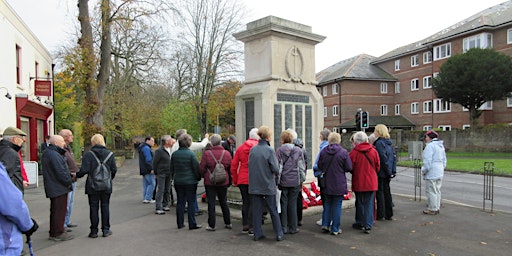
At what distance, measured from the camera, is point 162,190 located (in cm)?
880

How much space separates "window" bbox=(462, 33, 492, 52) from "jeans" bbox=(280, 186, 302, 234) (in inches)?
1446

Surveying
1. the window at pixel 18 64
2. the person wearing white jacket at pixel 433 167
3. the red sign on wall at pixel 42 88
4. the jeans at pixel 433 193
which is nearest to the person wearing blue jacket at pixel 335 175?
the person wearing white jacket at pixel 433 167

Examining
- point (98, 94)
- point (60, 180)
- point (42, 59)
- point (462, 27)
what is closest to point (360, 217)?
point (60, 180)

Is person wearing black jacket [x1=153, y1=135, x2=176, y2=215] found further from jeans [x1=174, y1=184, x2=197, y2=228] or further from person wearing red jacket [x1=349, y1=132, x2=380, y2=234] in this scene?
person wearing red jacket [x1=349, y1=132, x2=380, y2=234]

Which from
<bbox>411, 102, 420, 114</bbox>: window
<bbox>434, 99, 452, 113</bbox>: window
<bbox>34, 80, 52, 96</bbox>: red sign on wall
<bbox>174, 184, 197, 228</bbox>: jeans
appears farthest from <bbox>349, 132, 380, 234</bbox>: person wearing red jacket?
<bbox>411, 102, 420, 114</bbox>: window

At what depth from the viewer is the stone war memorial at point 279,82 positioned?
8578 millimetres

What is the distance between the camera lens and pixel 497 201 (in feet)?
36.0

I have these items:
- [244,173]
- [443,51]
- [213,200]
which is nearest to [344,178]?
[244,173]

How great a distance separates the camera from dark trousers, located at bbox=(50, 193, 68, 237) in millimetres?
6484

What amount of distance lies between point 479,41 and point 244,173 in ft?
126

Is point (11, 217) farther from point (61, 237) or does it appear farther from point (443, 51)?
point (443, 51)

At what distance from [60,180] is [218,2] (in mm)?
26780

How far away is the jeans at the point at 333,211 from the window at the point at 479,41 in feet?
119

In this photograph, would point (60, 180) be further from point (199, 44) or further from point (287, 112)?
point (199, 44)
